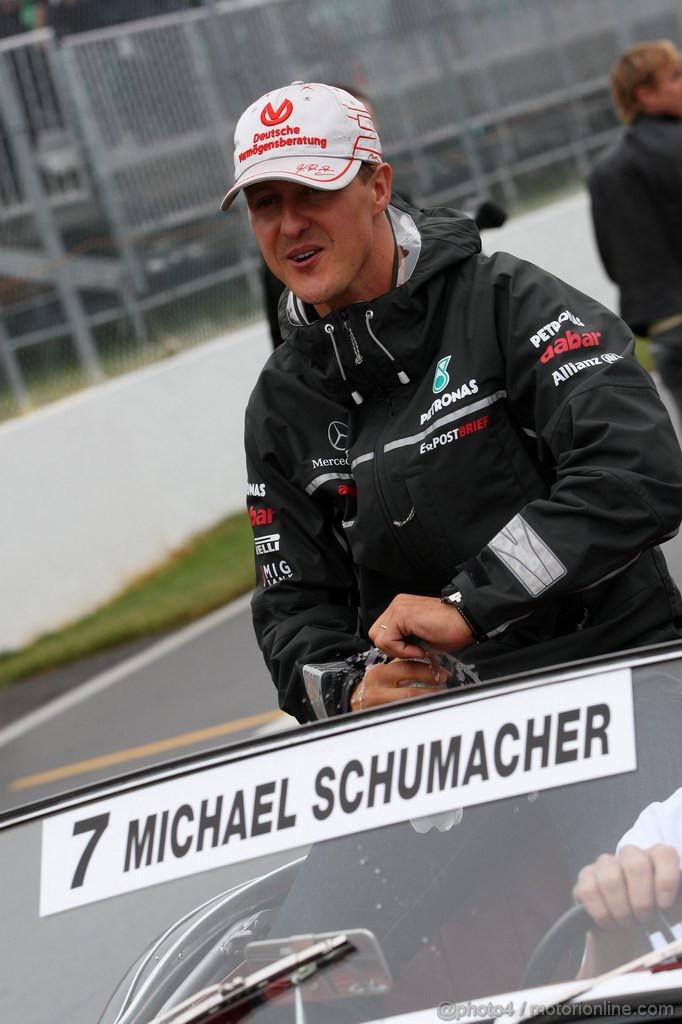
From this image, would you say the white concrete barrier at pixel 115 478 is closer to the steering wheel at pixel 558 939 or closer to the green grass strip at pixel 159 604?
the green grass strip at pixel 159 604

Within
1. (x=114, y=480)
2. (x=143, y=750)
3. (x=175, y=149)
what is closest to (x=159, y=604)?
(x=114, y=480)

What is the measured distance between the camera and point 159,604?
8875 millimetres

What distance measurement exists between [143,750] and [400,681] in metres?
4.12

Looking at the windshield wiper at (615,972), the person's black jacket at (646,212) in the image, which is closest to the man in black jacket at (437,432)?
the windshield wiper at (615,972)

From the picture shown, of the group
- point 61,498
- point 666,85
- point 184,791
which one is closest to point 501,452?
point 184,791

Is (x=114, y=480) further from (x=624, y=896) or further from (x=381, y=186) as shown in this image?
(x=624, y=896)

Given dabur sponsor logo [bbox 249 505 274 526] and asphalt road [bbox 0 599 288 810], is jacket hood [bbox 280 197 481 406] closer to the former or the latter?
dabur sponsor logo [bbox 249 505 274 526]

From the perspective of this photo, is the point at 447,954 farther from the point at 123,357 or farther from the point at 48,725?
the point at 123,357

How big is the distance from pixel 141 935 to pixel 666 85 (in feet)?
15.8

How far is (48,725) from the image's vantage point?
738cm

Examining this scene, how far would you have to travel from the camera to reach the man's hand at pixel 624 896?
1650 millimetres

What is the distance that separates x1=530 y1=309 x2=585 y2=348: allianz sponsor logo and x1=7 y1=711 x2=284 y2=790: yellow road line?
394 centimetres

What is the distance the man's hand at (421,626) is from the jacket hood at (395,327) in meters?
0.40

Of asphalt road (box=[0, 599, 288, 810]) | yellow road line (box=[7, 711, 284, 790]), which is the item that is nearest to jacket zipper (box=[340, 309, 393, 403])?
asphalt road (box=[0, 599, 288, 810])
